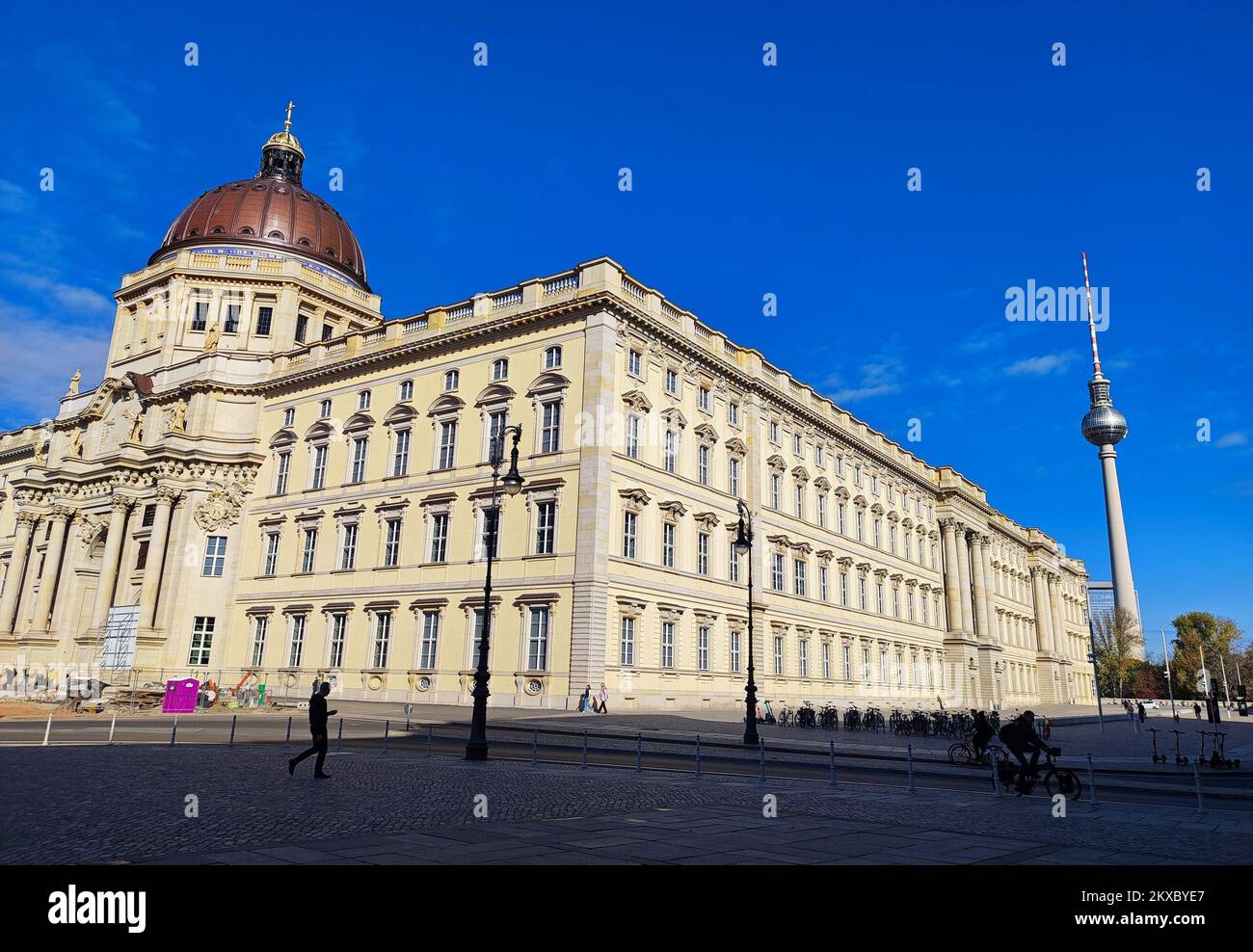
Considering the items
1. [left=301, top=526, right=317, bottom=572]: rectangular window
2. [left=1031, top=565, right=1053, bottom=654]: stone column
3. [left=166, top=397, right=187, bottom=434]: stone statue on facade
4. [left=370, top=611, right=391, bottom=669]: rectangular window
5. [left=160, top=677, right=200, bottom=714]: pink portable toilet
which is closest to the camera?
[left=160, top=677, right=200, bottom=714]: pink portable toilet

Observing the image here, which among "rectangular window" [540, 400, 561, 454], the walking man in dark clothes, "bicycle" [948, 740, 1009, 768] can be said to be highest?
"rectangular window" [540, 400, 561, 454]

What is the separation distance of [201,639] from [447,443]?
19.7m

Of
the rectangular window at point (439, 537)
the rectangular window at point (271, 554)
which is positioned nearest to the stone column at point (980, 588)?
the rectangular window at point (439, 537)

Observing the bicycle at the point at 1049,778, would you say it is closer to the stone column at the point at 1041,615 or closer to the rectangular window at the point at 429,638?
the rectangular window at the point at 429,638

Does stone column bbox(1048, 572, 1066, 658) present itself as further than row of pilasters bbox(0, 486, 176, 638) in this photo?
Yes

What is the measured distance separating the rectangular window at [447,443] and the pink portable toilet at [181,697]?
14.8 m

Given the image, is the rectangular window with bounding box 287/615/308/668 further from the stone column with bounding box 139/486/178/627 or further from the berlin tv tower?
the berlin tv tower

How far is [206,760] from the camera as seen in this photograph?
17.1m

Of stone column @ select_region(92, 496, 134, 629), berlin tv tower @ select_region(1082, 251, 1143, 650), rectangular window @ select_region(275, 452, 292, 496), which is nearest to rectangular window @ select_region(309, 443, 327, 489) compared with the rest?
rectangular window @ select_region(275, 452, 292, 496)

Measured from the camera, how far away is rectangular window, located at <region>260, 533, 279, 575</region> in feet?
160

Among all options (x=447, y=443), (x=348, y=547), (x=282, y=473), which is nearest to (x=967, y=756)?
(x=447, y=443)

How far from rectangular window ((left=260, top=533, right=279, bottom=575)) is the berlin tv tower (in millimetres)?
121441

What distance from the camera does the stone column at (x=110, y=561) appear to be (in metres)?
50.8
